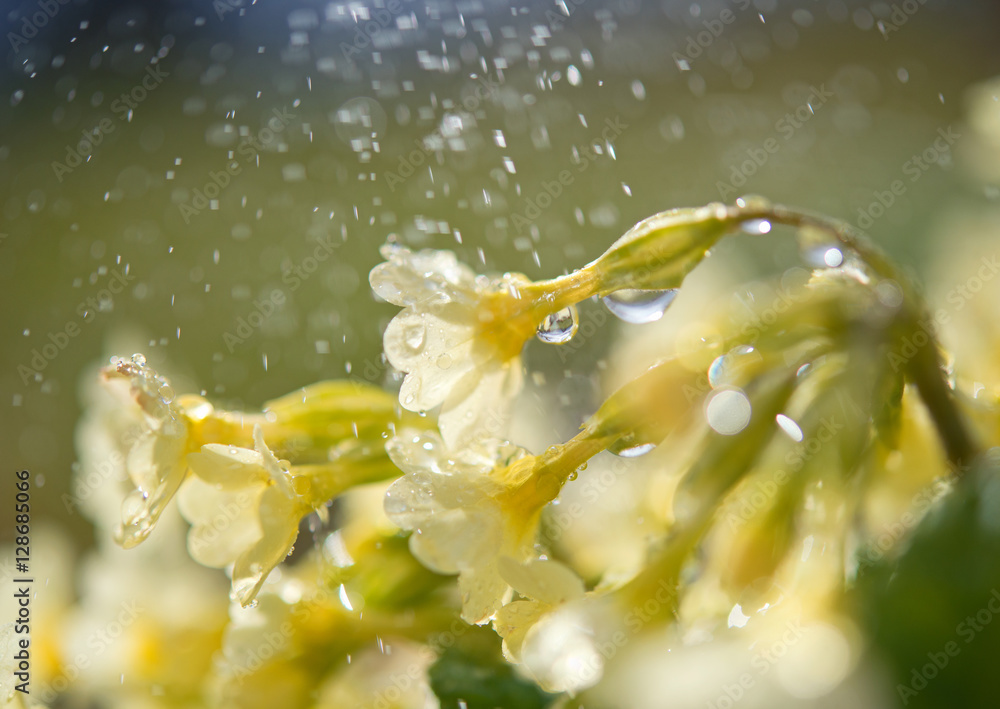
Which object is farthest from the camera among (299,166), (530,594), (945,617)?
(299,166)

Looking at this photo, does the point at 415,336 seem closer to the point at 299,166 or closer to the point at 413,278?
the point at 413,278

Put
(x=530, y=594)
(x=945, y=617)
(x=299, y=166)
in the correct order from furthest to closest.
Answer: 1. (x=299, y=166)
2. (x=530, y=594)
3. (x=945, y=617)

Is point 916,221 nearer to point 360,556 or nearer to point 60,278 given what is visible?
point 360,556

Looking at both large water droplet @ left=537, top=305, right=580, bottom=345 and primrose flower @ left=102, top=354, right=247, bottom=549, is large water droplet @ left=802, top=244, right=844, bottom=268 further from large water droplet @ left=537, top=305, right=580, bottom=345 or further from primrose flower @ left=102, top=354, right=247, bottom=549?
primrose flower @ left=102, top=354, right=247, bottom=549

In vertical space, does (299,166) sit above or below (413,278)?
below

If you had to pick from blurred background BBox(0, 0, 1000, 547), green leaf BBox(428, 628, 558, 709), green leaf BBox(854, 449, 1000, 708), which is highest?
green leaf BBox(854, 449, 1000, 708)

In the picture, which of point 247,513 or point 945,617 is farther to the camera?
point 247,513

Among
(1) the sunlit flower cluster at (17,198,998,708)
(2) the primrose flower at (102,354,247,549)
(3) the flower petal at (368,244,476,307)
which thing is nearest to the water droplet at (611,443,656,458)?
(1) the sunlit flower cluster at (17,198,998,708)

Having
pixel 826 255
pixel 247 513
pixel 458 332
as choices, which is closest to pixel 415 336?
pixel 458 332

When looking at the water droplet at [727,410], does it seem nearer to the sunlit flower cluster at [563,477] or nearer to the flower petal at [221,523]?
the sunlit flower cluster at [563,477]
